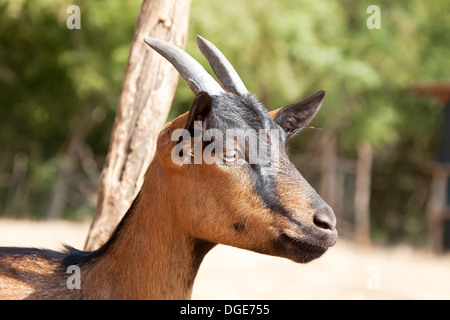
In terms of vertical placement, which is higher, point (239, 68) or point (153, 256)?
point (239, 68)

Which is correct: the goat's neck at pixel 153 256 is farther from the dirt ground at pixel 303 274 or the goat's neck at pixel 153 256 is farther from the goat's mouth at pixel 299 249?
the dirt ground at pixel 303 274

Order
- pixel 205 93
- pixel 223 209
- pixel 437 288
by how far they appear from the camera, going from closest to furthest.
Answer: pixel 205 93 < pixel 223 209 < pixel 437 288

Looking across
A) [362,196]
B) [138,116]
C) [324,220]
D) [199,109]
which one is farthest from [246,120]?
[362,196]

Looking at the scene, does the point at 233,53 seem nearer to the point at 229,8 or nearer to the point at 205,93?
the point at 229,8

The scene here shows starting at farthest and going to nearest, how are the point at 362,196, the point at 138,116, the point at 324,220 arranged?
the point at 362,196, the point at 138,116, the point at 324,220

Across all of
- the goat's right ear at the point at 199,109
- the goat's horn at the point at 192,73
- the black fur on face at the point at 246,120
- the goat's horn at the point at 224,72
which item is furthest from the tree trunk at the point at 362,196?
the goat's right ear at the point at 199,109

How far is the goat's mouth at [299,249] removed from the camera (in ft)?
11.2

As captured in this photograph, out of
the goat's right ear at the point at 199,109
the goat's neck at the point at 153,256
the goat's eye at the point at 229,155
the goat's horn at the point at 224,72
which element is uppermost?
the goat's horn at the point at 224,72

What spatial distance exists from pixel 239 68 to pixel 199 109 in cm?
1559

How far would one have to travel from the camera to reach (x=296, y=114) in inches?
161

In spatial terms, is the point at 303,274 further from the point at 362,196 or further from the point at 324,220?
the point at 324,220

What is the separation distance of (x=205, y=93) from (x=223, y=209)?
649 millimetres
